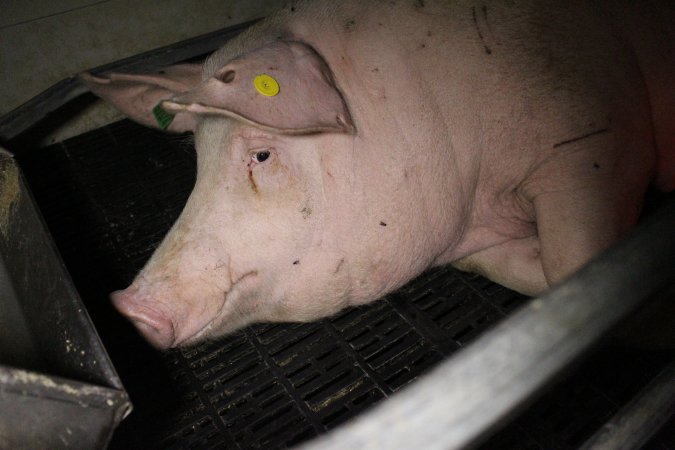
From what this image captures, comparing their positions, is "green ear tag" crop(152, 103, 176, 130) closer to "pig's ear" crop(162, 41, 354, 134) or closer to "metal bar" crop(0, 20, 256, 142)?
"pig's ear" crop(162, 41, 354, 134)

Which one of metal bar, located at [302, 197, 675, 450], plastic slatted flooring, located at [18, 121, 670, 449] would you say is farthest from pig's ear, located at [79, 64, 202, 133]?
metal bar, located at [302, 197, 675, 450]

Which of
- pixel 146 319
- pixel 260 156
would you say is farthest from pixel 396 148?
pixel 146 319

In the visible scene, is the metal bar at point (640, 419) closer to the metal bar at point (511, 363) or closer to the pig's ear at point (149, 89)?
the metal bar at point (511, 363)

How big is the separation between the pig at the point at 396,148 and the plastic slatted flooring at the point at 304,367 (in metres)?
0.42

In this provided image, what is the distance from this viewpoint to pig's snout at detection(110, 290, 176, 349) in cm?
172

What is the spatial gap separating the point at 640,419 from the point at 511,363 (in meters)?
0.77

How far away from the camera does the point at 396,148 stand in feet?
6.23

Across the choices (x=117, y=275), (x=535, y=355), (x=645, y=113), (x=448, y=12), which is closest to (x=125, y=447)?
(x=117, y=275)

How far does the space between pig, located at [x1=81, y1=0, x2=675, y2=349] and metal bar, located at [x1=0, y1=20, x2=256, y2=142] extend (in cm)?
112

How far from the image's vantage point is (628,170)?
205cm

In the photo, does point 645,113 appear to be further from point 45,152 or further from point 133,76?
point 45,152

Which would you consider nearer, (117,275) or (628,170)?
(628,170)

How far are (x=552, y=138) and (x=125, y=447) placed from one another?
201 cm

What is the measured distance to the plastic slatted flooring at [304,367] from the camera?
6.93 ft
